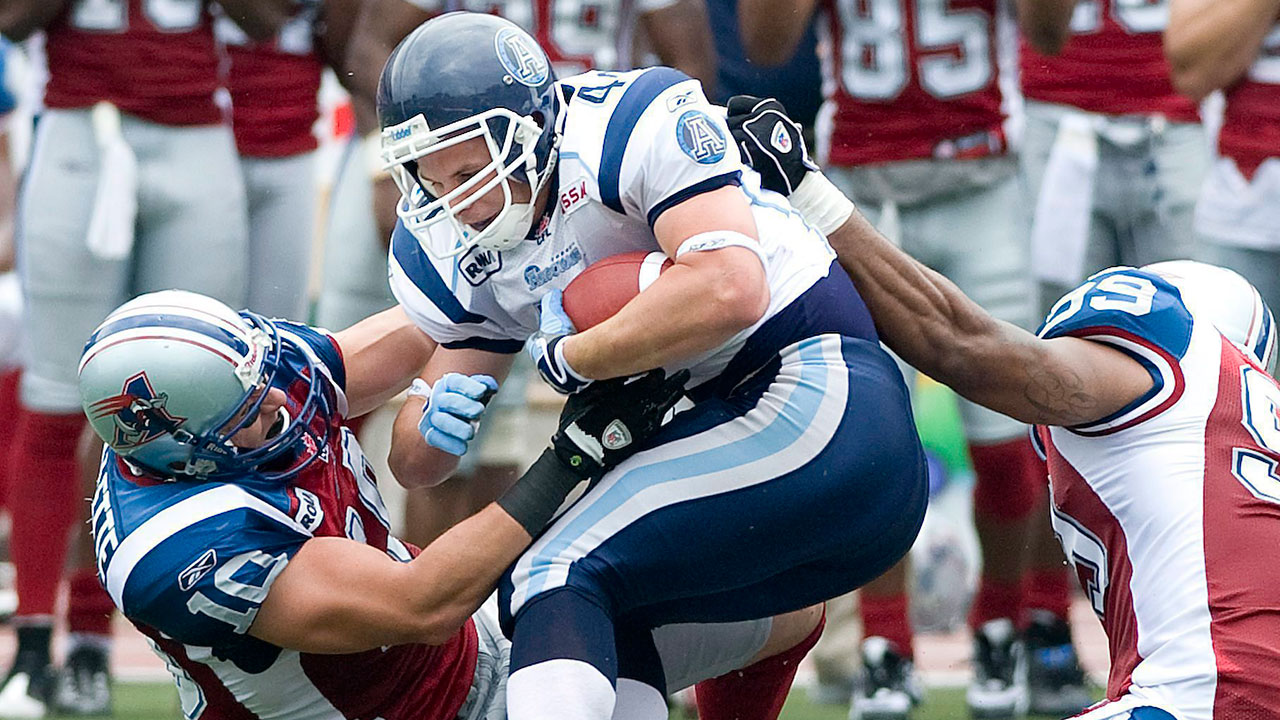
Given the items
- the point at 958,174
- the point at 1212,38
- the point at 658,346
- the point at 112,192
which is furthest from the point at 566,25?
the point at 658,346

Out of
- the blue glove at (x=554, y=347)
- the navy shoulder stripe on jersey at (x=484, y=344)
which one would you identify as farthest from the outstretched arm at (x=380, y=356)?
the blue glove at (x=554, y=347)

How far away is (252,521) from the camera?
9.28ft

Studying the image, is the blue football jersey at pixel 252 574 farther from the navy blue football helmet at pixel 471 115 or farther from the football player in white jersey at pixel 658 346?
the navy blue football helmet at pixel 471 115

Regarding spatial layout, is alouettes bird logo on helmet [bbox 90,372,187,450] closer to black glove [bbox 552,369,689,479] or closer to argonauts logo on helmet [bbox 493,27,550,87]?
black glove [bbox 552,369,689,479]

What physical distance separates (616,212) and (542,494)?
0.46 meters

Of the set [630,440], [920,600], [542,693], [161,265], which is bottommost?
[920,600]

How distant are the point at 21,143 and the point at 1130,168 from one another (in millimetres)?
4256

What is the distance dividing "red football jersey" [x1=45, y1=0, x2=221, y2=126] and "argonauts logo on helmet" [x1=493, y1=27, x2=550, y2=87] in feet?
6.90

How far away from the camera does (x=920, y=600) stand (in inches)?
263

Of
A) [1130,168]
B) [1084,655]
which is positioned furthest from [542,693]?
[1084,655]

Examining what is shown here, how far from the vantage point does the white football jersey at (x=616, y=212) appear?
9.21ft

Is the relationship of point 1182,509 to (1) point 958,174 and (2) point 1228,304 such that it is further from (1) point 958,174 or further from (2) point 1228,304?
(1) point 958,174

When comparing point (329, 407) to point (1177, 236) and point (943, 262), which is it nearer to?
point (943, 262)

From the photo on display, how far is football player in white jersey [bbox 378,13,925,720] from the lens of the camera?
Result: 2717mm
